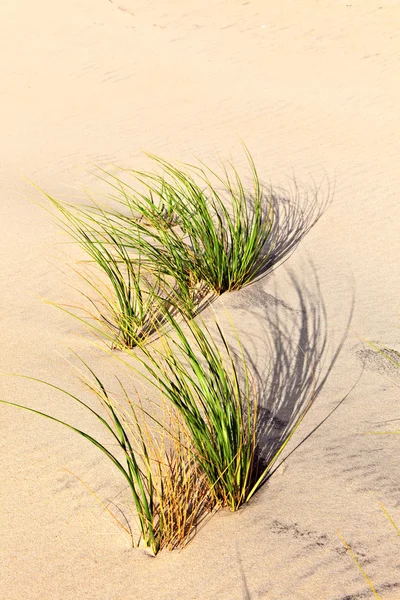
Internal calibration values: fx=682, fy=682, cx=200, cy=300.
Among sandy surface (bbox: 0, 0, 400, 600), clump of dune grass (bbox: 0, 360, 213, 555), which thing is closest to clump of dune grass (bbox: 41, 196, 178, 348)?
sandy surface (bbox: 0, 0, 400, 600)

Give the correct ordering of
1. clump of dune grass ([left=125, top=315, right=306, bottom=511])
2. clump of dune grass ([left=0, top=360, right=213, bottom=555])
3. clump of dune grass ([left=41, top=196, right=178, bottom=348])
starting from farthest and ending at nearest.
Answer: clump of dune grass ([left=41, top=196, right=178, bottom=348])
clump of dune grass ([left=125, top=315, right=306, bottom=511])
clump of dune grass ([left=0, top=360, right=213, bottom=555])

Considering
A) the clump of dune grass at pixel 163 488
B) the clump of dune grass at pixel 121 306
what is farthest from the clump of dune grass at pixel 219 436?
the clump of dune grass at pixel 121 306

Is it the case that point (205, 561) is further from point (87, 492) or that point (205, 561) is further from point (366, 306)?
point (366, 306)

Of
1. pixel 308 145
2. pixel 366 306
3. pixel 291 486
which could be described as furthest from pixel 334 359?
pixel 308 145

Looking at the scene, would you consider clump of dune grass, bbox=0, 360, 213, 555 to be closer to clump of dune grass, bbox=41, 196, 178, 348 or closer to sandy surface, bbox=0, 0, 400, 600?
sandy surface, bbox=0, 0, 400, 600

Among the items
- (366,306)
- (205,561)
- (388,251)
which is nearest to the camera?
(205,561)

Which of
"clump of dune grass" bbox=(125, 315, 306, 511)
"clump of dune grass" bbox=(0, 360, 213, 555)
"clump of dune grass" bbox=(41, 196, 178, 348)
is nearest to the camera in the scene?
"clump of dune grass" bbox=(0, 360, 213, 555)

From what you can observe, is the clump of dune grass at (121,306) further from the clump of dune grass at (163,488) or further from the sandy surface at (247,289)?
the clump of dune grass at (163,488)

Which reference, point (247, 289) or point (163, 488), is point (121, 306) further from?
point (163, 488)
